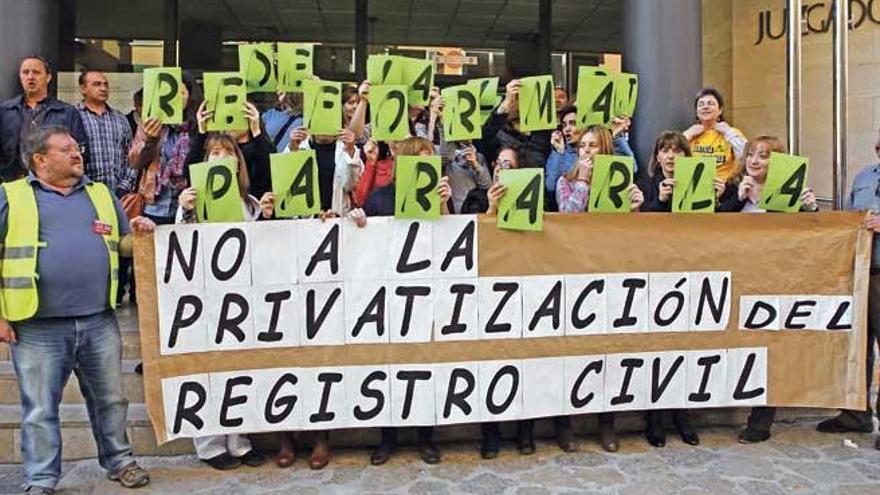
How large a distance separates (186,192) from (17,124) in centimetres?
212

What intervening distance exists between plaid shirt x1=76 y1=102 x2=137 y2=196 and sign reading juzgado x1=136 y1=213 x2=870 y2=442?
1.72m

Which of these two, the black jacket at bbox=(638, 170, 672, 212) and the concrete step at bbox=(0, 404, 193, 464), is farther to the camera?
the black jacket at bbox=(638, 170, 672, 212)

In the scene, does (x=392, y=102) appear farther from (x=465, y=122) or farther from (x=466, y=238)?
(x=466, y=238)

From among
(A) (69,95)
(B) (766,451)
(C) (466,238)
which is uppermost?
(A) (69,95)

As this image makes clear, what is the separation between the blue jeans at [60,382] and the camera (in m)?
3.50

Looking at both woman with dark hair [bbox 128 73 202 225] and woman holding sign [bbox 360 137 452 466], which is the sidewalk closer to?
woman holding sign [bbox 360 137 452 466]

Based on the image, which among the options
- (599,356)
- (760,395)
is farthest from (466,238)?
(760,395)

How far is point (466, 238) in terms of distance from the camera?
409 cm

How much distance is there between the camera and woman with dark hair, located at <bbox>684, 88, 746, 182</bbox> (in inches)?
203

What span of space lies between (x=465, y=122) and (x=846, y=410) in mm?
2893

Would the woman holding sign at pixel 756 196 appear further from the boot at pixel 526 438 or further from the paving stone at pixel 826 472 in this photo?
the boot at pixel 526 438

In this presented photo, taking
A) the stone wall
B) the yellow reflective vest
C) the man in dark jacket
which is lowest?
the yellow reflective vest

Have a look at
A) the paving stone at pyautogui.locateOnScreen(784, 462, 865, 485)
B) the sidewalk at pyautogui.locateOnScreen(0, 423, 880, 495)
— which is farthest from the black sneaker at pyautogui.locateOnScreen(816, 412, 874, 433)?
the paving stone at pyautogui.locateOnScreen(784, 462, 865, 485)

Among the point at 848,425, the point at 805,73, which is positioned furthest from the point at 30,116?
the point at 805,73
